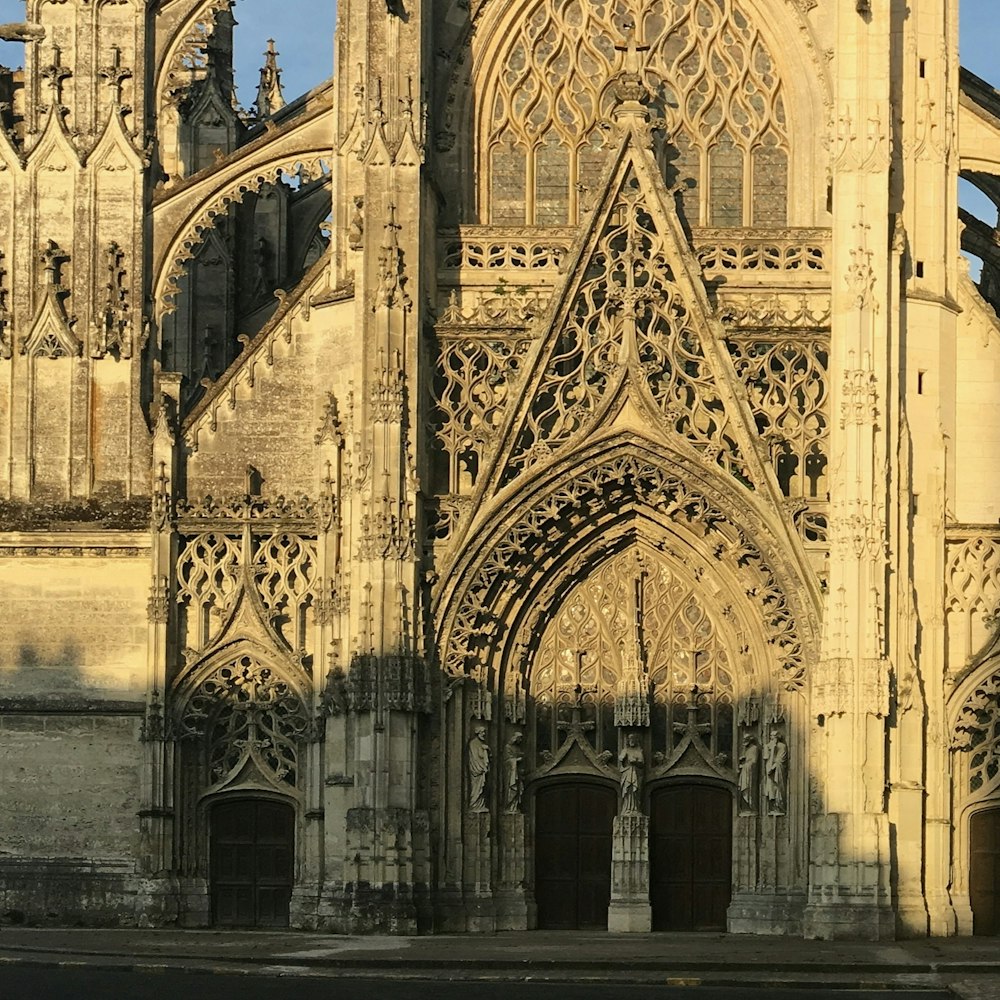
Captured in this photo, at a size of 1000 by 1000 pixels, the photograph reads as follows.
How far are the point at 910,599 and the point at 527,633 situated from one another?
228 inches

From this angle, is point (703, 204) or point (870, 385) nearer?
point (870, 385)

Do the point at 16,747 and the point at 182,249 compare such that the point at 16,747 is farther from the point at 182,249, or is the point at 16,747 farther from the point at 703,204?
the point at 703,204

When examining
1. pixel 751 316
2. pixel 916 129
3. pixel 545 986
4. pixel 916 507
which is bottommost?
pixel 545 986

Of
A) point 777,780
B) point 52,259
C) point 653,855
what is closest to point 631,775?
point 653,855

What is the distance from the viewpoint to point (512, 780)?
43719mm

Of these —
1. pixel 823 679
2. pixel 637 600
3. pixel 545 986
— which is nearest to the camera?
pixel 545 986

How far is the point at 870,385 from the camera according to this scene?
42219mm

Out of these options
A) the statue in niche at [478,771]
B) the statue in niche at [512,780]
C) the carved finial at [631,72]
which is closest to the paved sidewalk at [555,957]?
the statue in niche at [478,771]

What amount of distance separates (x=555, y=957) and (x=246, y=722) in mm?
8777

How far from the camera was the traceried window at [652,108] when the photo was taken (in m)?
46.5

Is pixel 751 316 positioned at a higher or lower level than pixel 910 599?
higher

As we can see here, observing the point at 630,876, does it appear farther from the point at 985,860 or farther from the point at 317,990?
the point at 317,990

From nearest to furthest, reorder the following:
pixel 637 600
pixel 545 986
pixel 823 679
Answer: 1. pixel 545 986
2. pixel 823 679
3. pixel 637 600

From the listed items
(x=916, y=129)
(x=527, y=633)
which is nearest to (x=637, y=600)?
(x=527, y=633)
